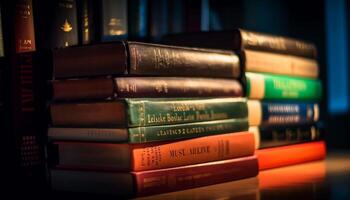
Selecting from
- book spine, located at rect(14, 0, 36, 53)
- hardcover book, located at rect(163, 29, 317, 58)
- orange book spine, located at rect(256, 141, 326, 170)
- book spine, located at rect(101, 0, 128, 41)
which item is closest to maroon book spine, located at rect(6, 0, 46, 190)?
book spine, located at rect(14, 0, 36, 53)

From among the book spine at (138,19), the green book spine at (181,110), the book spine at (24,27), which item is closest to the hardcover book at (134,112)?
the green book spine at (181,110)

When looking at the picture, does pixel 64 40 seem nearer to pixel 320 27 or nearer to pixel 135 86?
pixel 135 86

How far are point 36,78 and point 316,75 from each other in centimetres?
70

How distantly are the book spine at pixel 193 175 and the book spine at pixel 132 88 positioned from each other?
0.12 metres

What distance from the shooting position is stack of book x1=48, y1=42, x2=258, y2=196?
0.93 metres

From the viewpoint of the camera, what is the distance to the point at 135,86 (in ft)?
3.10

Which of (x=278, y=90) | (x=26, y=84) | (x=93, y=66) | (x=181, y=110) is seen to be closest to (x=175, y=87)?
(x=181, y=110)

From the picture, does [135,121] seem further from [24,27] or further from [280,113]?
[280,113]

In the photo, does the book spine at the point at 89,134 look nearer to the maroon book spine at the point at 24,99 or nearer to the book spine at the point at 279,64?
the maroon book spine at the point at 24,99

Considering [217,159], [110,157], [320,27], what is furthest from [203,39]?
[320,27]

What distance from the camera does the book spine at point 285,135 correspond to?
1242 mm

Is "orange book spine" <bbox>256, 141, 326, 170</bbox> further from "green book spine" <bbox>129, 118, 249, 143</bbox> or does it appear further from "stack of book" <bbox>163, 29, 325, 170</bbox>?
"green book spine" <bbox>129, 118, 249, 143</bbox>

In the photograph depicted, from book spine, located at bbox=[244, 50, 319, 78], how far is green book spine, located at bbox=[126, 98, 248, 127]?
0.31ft

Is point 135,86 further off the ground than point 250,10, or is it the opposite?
point 250,10
